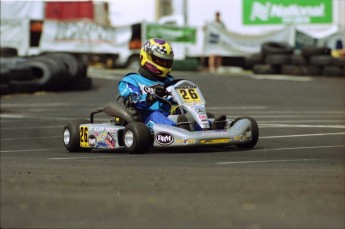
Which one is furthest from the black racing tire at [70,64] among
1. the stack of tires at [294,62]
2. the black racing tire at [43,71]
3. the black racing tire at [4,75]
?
the stack of tires at [294,62]

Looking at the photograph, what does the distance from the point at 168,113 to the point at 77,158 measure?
1.20 meters

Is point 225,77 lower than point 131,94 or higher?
lower

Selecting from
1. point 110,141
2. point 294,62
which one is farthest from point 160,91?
point 294,62

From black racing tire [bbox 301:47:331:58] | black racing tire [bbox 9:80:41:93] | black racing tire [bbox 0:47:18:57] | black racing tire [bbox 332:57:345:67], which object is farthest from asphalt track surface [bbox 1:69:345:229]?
black racing tire [bbox 301:47:331:58]

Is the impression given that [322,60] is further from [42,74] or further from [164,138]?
[164,138]

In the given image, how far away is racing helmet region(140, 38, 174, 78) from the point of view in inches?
370

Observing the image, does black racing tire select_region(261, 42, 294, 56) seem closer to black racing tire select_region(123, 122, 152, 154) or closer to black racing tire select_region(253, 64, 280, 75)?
black racing tire select_region(253, 64, 280, 75)

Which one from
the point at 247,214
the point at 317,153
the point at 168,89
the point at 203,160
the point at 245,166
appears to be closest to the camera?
the point at 247,214

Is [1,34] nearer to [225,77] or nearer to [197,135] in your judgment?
[225,77]

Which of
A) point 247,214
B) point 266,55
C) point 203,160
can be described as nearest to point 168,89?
point 203,160

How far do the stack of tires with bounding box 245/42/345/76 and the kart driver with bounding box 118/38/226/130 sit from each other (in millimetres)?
13802

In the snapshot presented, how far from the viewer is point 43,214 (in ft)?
15.3

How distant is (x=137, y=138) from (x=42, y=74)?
37.0 ft

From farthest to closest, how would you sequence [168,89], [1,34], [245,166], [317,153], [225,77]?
[1,34] → [225,77] → [168,89] → [317,153] → [245,166]
